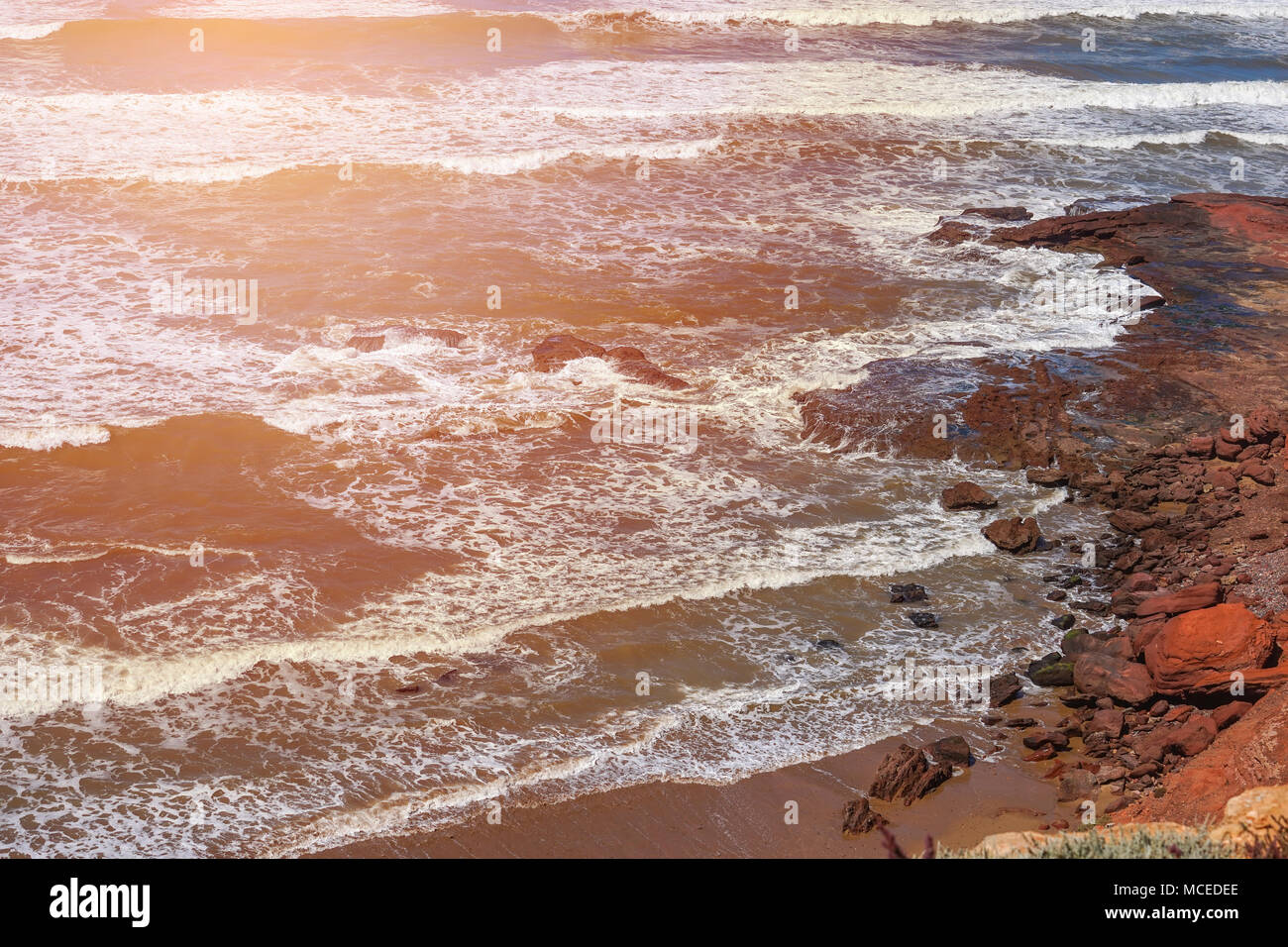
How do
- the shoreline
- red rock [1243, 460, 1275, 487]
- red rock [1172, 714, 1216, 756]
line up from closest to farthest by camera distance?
the shoreline
red rock [1172, 714, 1216, 756]
red rock [1243, 460, 1275, 487]

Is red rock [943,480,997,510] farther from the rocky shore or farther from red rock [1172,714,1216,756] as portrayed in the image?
red rock [1172,714,1216,756]

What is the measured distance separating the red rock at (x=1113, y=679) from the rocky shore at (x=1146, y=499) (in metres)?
0.01

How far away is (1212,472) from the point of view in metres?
11.2

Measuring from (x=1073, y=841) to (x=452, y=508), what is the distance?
6.92m

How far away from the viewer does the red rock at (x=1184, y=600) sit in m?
8.63

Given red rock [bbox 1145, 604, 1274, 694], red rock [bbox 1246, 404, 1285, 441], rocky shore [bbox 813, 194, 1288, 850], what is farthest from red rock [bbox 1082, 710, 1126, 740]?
red rock [bbox 1246, 404, 1285, 441]

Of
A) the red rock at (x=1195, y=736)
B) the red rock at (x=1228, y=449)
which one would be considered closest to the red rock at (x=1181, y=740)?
the red rock at (x=1195, y=736)

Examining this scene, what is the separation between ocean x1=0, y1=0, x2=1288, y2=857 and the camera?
7.98 metres

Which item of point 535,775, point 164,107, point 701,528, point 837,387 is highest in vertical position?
point 164,107

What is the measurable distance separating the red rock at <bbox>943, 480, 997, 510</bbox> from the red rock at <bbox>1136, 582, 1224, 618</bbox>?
2220 mm

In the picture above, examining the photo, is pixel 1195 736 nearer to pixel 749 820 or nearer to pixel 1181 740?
pixel 1181 740

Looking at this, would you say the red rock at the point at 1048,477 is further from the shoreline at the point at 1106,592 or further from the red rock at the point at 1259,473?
the red rock at the point at 1259,473
